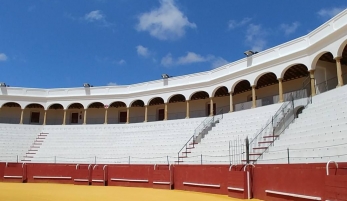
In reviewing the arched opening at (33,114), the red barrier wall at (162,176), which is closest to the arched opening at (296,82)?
the red barrier wall at (162,176)

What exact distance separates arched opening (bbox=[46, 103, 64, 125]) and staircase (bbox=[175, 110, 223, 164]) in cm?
1821

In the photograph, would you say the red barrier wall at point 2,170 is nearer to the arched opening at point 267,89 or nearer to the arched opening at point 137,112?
the arched opening at point 137,112

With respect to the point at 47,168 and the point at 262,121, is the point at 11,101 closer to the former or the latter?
the point at 47,168

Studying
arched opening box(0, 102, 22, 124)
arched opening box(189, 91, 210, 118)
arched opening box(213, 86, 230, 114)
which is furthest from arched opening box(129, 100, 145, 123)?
arched opening box(0, 102, 22, 124)

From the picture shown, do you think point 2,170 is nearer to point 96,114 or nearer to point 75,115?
point 96,114

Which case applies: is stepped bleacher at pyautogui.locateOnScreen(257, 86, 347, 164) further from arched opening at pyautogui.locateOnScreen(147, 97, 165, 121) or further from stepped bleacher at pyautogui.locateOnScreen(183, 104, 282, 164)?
arched opening at pyautogui.locateOnScreen(147, 97, 165, 121)

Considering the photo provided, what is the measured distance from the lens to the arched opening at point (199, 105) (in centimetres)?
3309

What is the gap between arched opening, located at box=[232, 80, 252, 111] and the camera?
2773 centimetres

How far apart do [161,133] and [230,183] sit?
1546cm

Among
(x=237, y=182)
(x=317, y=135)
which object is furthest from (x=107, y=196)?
(x=317, y=135)

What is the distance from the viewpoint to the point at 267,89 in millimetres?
28422

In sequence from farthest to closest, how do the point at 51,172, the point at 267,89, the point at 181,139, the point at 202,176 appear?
the point at 267,89 → the point at 181,139 → the point at 51,172 → the point at 202,176

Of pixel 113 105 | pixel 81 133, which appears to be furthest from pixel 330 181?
pixel 113 105

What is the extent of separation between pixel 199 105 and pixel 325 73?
44.2 feet
